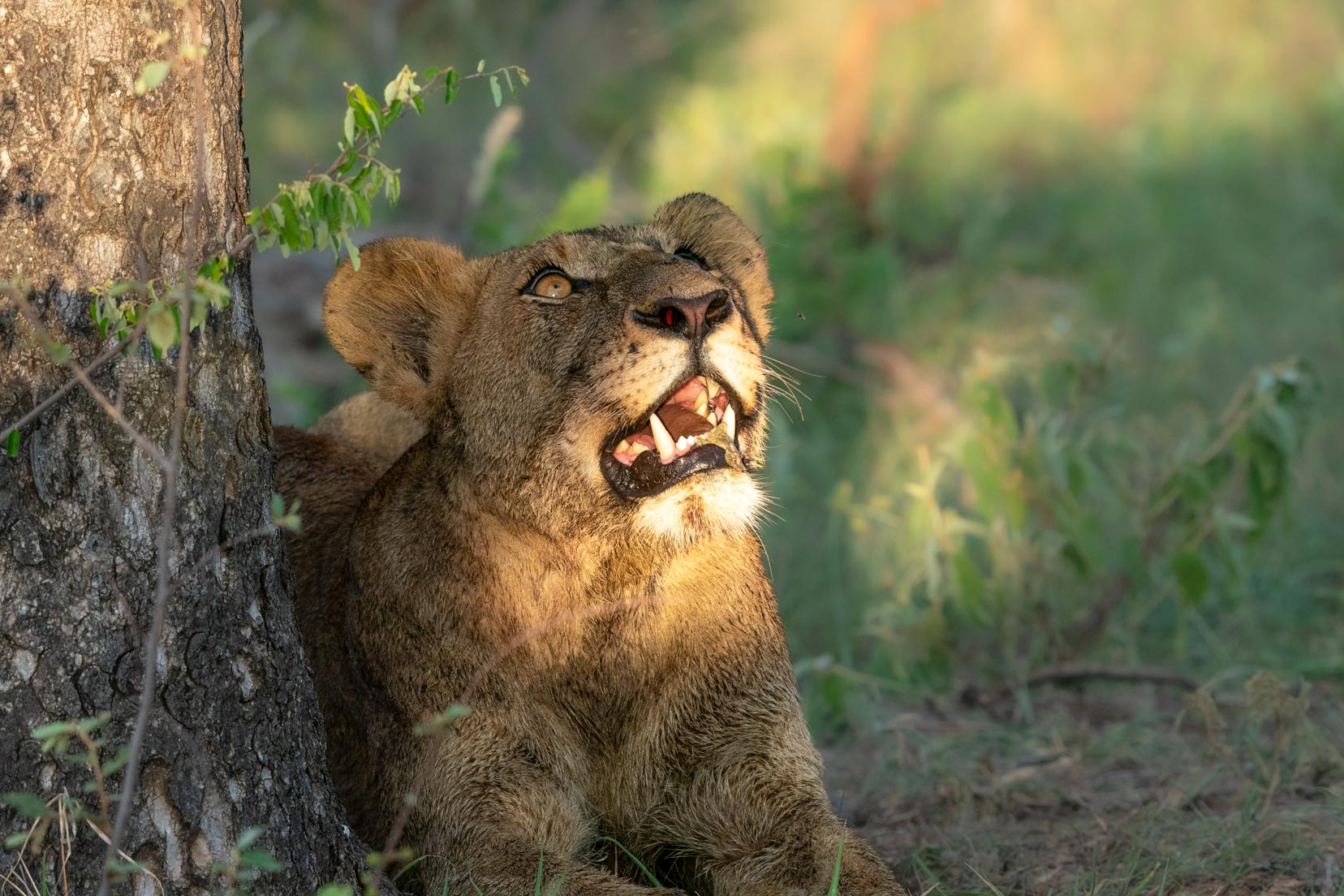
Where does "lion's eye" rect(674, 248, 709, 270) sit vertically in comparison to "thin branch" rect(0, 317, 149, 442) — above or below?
above

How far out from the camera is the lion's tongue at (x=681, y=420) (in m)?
3.02

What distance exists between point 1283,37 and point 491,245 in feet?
25.0

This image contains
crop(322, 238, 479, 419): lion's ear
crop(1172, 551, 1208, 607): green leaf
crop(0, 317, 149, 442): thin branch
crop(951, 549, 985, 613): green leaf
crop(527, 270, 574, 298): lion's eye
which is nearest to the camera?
crop(0, 317, 149, 442): thin branch

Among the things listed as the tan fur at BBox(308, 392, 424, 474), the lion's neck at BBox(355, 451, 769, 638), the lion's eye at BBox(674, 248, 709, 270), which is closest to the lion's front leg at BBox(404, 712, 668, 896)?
the lion's neck at BBox(355, 451, 769, 638)

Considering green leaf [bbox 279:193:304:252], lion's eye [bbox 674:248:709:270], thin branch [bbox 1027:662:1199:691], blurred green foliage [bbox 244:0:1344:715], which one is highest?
blurred green foliage [bbox 244:0:1344:715]

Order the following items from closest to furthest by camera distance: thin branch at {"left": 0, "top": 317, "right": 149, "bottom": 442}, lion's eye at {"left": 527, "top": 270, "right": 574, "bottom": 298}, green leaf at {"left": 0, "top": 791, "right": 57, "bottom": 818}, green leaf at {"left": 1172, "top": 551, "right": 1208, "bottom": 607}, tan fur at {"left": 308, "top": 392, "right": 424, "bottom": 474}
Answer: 1. green leaf at {"left": 0, "top": 791, "right": 57, "bottom": 818}
2. thin branch at {"left": 0, "top": 317, "right": 149, "bottom": 442}
3. lion's eye at {"left": 527, "top": 270, "right": 574, "bottom": 298}
4. tan fur at {"left": 308, "top": 392, "right": 424, "bottom": 474}
5. green leaf at {"left": 1172, "top": 551, "right": 1208, "bottom": 607}

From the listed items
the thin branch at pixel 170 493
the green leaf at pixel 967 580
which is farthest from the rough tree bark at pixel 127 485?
the green leaf at pixel 967 580

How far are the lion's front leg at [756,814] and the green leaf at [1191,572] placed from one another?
1937 mm

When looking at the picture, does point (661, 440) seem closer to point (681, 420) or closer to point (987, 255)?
point (681, 420)

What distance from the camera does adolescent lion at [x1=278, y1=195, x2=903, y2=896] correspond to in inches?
117

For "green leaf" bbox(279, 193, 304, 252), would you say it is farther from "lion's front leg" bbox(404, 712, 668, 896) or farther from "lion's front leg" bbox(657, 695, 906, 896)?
"lion's front leg" bbox(657, 695, 906, 896)

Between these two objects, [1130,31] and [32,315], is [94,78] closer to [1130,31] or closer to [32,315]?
[32,315]

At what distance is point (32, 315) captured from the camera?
2.45 m

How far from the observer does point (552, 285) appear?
10.7 feet
